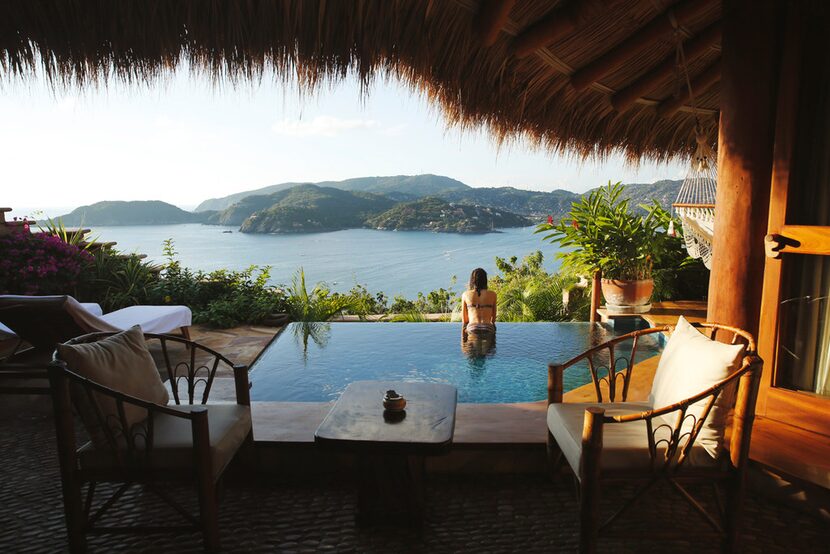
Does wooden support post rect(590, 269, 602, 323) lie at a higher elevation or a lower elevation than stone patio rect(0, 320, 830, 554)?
higher

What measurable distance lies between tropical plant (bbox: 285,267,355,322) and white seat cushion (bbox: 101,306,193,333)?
5.93ft

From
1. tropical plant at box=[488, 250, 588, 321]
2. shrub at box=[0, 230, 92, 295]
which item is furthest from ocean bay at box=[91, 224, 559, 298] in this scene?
shrub at box=[0, 230, 92, 295]

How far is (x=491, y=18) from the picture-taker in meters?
2.74

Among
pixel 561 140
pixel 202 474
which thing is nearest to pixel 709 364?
pixel 202 474

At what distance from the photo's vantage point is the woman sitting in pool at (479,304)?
5.66 m

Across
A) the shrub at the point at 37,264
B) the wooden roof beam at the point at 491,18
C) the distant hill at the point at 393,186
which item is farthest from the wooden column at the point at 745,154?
the distant hill at the point at 393,186

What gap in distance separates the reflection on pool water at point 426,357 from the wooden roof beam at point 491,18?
9.43 ft

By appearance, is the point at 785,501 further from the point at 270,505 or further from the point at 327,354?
the point at 327,354

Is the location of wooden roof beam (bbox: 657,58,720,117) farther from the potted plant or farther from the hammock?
the potted plant

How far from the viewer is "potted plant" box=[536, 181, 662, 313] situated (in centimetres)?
611

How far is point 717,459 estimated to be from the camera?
2.16m

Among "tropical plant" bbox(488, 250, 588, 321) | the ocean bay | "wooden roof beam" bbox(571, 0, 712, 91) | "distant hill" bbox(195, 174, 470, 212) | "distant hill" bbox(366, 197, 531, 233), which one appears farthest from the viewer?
"distant hill" bbox(195, 174, 470, 212)

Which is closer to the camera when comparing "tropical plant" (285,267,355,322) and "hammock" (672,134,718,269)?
"hammock" (672,134,718,269)

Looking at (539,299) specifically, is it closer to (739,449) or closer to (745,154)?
(745,154)
